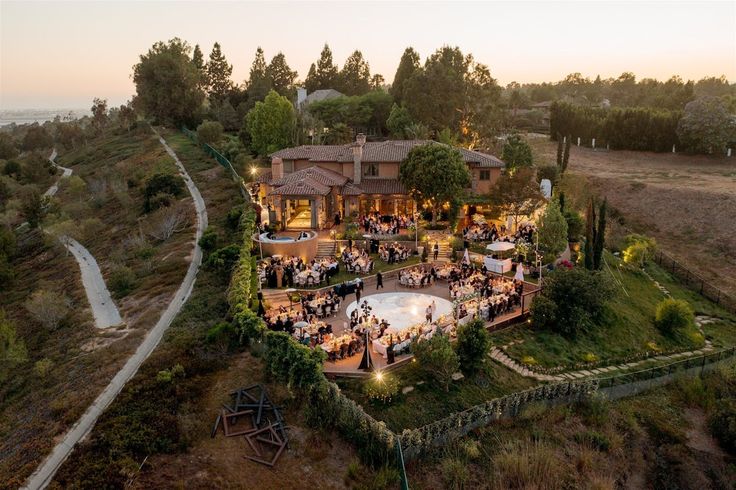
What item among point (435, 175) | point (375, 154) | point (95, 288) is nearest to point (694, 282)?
point (435, 175)

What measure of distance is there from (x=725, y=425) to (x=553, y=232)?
42.0ft

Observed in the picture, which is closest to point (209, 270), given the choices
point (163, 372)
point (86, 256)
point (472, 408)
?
point (163, 372)

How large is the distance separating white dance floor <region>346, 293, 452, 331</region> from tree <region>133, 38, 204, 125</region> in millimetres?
65011

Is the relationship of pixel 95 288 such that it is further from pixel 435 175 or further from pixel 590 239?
pixel 590 239

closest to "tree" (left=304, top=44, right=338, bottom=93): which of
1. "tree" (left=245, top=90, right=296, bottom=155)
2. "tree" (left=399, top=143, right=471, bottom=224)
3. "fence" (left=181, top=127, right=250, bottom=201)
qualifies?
"fence" (left=181, top=127, right=250, bottom=201)

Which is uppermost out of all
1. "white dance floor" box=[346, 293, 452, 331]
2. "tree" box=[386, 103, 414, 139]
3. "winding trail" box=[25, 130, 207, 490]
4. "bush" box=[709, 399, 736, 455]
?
"tree" box=[386, 103, 414, 139]

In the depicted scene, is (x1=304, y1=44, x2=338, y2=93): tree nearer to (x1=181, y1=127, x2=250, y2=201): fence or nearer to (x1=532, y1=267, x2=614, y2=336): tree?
(x1=181, y1=127, x2=250, y2=201): fence

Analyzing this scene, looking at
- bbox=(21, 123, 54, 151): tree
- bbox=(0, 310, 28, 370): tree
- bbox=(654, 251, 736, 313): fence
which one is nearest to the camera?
bbox=(0, 310, 28, 370): tree

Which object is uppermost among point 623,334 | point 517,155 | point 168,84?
point 168,84

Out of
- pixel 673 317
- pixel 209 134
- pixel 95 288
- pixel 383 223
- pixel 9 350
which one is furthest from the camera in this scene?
→ pixel 209 134

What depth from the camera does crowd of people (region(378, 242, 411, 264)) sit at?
30.5m

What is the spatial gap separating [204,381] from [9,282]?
2731 cm

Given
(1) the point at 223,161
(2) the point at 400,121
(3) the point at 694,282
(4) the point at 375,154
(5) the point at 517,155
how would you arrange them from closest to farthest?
1. (3) the point at 694,282
2. (4) the point at 375,154
3. (5) the point at 517,155
4. (1) the point at 223,161
5. (2) the point at 400,121

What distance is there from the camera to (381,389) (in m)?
17.3
